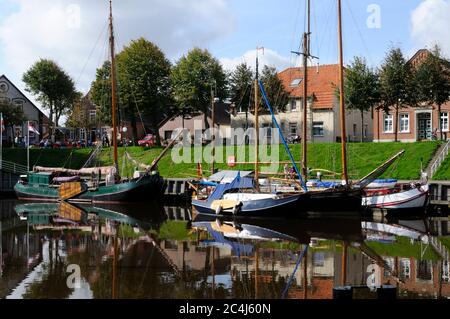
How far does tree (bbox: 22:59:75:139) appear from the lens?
2736 inches

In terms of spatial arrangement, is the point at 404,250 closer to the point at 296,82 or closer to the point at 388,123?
the point at 388,123

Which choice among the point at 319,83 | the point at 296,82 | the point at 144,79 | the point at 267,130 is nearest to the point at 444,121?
the point at 319,83

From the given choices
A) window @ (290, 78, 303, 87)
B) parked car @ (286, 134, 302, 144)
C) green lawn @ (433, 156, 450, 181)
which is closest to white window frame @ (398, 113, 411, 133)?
parked car @ (286, 134, 302, 144)

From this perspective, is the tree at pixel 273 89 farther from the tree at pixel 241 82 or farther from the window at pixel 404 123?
the window at pixel 404 123

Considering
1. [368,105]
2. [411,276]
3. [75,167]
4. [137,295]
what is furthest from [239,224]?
[75,167]

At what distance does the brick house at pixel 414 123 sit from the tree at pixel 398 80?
337 cm

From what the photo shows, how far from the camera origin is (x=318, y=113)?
2188 inches

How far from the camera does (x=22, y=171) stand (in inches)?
2100

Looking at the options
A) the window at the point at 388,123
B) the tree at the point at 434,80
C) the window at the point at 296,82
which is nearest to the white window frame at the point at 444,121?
the window at the point at 388,123

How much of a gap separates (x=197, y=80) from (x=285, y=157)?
14989mm

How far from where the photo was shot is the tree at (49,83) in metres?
69.5

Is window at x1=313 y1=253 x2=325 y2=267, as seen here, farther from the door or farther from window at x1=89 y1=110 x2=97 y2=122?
window at x1=89 y1=110 x2=97 y2=122

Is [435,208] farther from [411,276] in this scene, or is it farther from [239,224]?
[411,276]

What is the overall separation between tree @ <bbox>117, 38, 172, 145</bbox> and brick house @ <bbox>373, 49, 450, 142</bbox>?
21747 mm
